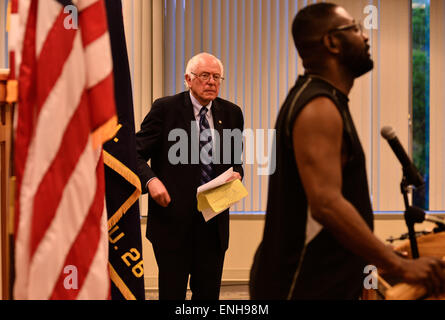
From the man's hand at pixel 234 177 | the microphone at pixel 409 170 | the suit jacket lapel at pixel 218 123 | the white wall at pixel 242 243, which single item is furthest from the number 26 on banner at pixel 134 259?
the white wall at pixel 242 243

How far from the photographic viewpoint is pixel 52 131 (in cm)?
144

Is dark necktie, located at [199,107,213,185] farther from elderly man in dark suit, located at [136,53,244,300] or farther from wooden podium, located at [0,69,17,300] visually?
Answer: wooden podium, located at [0,69,17,300]

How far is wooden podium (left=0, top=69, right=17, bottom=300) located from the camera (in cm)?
160

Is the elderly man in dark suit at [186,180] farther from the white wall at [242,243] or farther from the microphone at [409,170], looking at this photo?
the white wall at [242,243]

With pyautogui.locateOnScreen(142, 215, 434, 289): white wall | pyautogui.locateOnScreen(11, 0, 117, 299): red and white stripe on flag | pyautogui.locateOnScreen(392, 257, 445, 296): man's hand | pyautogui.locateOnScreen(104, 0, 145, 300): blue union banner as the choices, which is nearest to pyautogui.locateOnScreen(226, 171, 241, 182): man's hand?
pyautogui.locateOnScreen(104, 0, 145, 300): blue union banner

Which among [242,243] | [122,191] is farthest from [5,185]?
[242,243]

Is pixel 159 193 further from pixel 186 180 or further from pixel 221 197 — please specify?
pixel 221 197

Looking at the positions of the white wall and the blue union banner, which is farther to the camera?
the white wall

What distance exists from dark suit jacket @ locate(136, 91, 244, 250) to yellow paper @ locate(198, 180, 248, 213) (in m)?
0.09

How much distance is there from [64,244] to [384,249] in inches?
32.3

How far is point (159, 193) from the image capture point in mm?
2824

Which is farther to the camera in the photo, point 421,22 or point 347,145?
point 421,22
